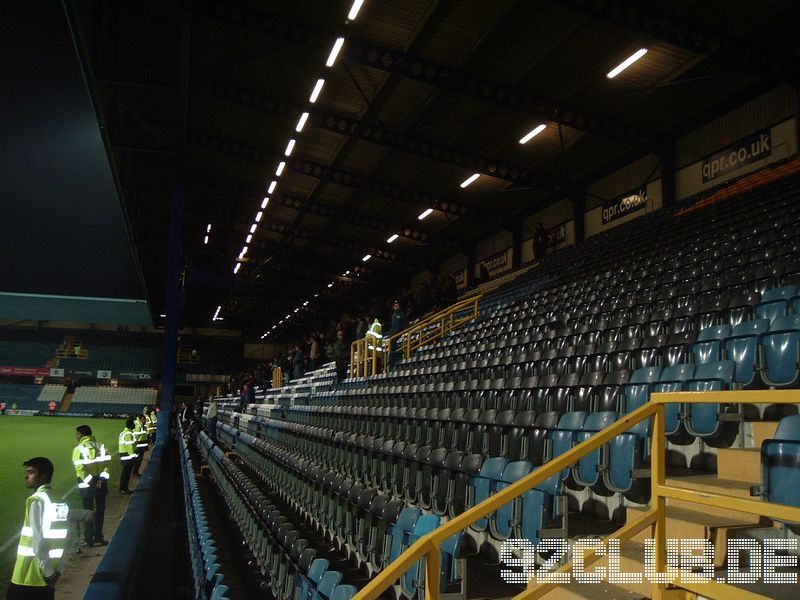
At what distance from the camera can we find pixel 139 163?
18344mm

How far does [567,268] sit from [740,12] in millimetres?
5301

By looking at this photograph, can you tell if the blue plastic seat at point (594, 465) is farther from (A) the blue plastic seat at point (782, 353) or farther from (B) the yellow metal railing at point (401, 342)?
(B) the yellow metal railing at point (401, 342)

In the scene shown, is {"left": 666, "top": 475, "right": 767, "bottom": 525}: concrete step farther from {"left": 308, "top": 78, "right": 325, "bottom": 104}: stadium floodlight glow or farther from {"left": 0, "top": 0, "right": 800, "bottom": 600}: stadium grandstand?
{"left": 308, "top": 78, "right": 325, "bottom": 104}: stadium floodlight glow

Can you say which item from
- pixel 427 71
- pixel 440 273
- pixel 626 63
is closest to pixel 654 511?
pixel 626 63

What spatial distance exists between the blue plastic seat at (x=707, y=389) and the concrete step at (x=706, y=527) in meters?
0.86

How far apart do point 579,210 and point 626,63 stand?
19.6 feet

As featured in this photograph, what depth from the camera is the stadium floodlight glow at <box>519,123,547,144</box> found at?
1445 centimetres

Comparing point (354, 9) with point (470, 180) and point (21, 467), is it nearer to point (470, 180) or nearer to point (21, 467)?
point (470, 180)

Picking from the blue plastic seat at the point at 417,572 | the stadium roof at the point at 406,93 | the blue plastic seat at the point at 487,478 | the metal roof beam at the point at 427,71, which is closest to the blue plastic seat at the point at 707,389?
the blue plastic seat at the point at 487,478

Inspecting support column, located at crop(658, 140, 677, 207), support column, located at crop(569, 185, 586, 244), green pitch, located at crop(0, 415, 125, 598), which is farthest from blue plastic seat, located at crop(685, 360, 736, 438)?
support column, located at crop(569, 185, 586, 244)

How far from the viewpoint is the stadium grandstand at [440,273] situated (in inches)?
131

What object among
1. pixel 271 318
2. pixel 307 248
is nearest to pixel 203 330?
pixel 271 318

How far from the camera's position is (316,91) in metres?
13.9

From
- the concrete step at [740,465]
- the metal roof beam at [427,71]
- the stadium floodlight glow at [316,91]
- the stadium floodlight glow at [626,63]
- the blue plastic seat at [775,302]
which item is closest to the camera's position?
the concrete step at [740,465]
